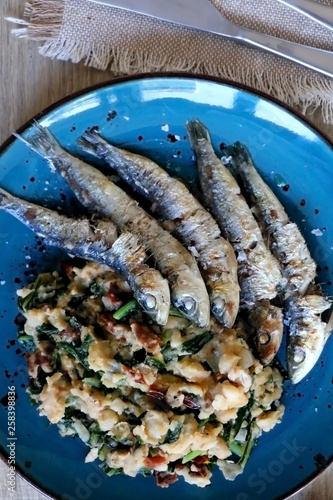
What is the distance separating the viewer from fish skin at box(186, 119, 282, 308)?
2051 millimetres

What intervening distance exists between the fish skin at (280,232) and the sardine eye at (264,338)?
16 cm

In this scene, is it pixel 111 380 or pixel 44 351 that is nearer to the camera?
pixel 111 380

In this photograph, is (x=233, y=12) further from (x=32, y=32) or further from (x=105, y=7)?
(x=32, y=32)

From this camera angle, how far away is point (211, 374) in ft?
6.64

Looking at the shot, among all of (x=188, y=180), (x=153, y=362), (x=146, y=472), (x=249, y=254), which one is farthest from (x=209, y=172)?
(x=146, y=472)

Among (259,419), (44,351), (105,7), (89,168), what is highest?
(105,7)

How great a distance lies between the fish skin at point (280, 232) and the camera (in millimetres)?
2109

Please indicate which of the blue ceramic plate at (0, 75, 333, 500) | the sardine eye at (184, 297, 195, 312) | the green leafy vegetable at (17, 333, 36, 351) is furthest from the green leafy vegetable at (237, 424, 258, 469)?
the green leafy vegetable at (17, 333, 36, 351)

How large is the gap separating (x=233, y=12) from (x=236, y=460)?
5.36 feet

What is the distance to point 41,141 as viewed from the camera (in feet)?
6.77

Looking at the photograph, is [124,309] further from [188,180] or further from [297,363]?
[297,363]

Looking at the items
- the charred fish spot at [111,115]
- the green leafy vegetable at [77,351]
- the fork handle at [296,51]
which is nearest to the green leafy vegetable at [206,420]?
the green leafy vegetable at [77,351]

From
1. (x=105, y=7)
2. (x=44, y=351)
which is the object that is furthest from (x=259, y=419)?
(x=105, y=7)

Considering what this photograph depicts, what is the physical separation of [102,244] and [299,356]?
30.9 inches
